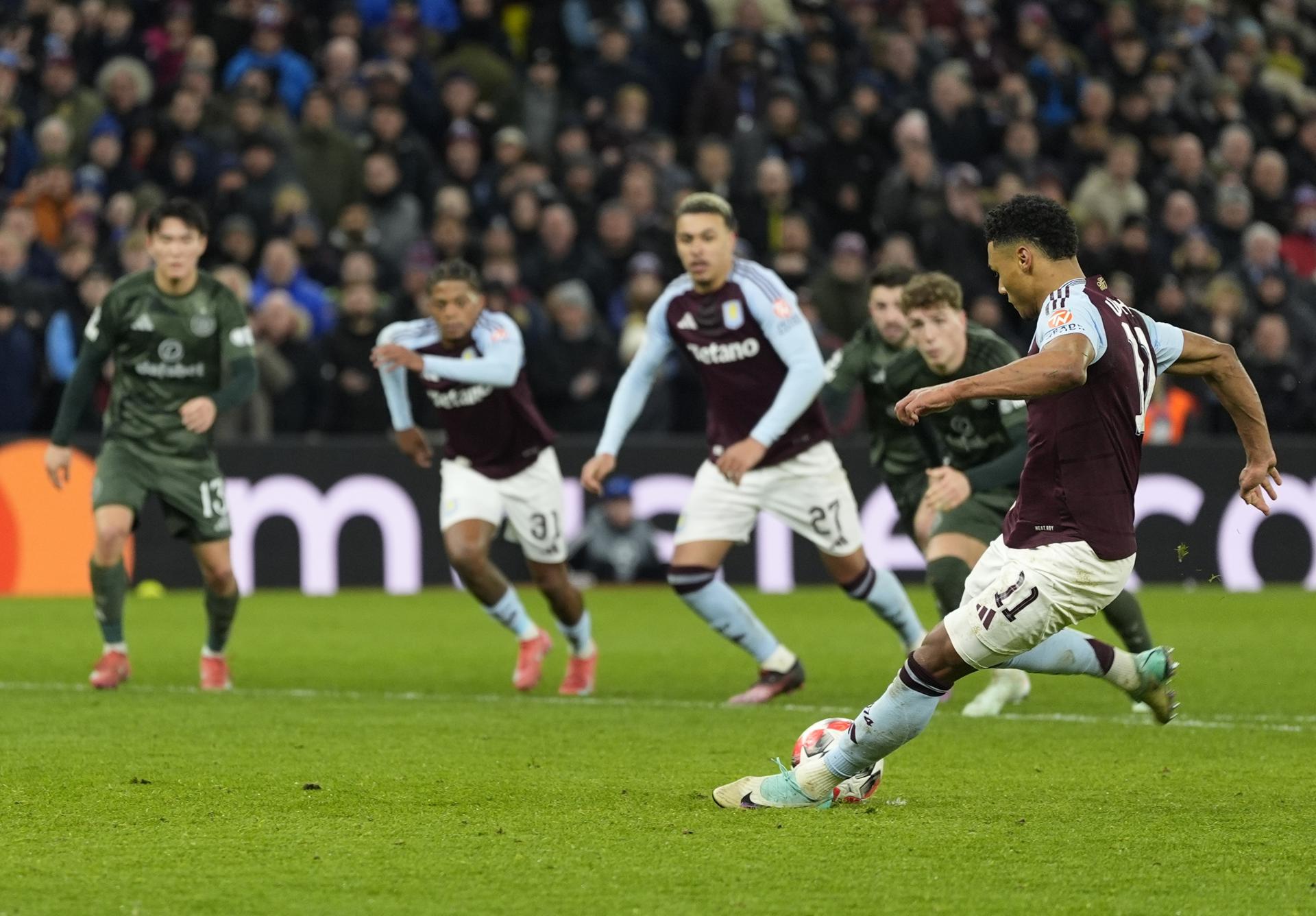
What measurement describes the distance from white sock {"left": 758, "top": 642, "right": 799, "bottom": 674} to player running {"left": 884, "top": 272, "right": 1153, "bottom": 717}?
0.89m

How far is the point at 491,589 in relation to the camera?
11266mm

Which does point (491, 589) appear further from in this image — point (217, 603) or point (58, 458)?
point (58, 458)

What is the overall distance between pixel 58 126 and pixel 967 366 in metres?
10.6

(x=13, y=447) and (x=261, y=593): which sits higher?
(x=13, y=447)

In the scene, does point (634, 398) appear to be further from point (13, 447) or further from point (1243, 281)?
point (1243, 281)

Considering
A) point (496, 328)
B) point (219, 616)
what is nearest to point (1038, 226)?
point (496, 328)

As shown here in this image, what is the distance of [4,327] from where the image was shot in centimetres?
1647

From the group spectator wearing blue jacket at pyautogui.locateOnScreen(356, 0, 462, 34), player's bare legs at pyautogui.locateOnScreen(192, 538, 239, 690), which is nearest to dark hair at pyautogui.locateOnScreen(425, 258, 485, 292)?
player's bare legs at pyautogui.locateOnScreen(192, 538, 239, 690)

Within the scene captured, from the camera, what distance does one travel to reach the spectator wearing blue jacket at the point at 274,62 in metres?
19.5

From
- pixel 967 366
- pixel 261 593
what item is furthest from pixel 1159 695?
pixel 261 593

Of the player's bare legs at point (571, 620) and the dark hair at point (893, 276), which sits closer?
the dark hair at point (893, 276)

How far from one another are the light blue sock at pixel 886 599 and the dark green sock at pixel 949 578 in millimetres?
806

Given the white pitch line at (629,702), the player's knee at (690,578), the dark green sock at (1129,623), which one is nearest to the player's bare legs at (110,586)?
the white pitch line at (629,702)

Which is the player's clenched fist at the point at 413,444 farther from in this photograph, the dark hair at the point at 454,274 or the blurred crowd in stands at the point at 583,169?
the blurred crowd in stands at the point at 583,169
